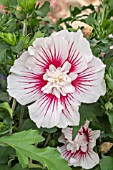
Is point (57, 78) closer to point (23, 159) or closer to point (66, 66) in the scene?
point (66, 66)

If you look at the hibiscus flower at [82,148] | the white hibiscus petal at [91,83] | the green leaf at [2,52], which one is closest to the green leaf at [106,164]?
the hibiscus flower at [82,148]

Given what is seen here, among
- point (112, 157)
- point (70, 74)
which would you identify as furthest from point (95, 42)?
point (112, 157)

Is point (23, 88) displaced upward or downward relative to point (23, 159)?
upward

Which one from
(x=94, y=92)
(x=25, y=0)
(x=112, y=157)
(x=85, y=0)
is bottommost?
(x=112, y=157)

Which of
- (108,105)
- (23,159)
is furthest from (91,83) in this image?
(23,159)

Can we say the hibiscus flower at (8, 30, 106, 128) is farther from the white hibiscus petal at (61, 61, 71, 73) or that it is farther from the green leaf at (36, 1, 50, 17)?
the green leaf at (36, 1, 50, 17)

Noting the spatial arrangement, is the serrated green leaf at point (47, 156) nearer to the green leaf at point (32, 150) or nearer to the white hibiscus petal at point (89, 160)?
the green leaf at point (32, 150)

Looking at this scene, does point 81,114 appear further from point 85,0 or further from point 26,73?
point 85,0
